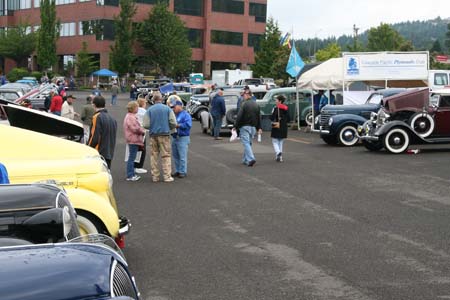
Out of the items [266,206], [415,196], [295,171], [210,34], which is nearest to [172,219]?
[266,206]

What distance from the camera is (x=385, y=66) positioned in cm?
2512

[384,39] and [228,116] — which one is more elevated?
[384,39]

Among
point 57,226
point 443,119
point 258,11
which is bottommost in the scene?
point 57,226

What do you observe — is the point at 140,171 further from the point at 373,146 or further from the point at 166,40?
the point at 166,40

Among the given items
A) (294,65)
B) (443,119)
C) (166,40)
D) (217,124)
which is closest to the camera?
(443,119)

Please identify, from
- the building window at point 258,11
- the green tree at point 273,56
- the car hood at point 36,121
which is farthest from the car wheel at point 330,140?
the building window at point 258,11

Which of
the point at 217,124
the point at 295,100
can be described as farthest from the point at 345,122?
the point at 295,100

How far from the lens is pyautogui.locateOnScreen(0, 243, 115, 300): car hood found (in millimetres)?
3053

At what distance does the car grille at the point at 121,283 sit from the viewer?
343 cm

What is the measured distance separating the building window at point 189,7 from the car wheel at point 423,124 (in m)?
64.8

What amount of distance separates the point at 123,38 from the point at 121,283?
69690 millimetres

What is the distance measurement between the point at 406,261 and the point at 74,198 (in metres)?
3.66

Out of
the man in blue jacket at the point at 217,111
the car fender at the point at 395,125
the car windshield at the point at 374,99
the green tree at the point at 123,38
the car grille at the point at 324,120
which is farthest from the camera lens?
the green tree at the point at 123,38

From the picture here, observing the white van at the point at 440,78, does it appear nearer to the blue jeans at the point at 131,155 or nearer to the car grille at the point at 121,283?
the blue jeans at the point at 131,155
